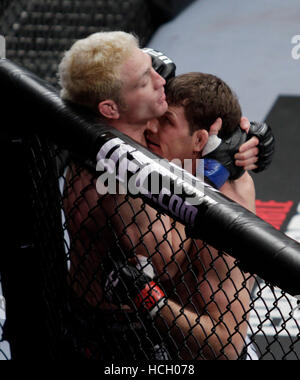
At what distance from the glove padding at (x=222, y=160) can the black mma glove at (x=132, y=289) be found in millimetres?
443

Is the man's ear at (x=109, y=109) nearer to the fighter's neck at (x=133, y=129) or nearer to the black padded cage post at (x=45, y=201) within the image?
the fighter's neck at (x=133, y=129)

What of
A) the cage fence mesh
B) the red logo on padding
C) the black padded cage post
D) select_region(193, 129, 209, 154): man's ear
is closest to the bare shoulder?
select_region(193, 129, 209, 154): man's ear

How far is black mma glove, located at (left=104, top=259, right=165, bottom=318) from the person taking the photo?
193cm

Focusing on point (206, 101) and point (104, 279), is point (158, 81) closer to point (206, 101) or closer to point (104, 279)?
point (206, 101)

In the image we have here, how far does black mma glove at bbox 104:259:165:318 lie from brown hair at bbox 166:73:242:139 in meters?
0.67

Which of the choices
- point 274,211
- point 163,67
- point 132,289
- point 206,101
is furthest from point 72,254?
point 274,211

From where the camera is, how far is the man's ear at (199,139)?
Result: 8.04 ft

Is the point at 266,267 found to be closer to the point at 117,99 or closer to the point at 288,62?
the point at 117,99

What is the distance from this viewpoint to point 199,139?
2.47m

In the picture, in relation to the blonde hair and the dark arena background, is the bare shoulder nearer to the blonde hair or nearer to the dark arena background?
the dark arena background

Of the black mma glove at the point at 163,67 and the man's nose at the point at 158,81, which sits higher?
the man's nose at the point at 158,81

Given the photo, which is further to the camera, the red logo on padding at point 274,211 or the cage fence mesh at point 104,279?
the red logo on padding at point 274,211

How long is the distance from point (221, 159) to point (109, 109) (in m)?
0.37

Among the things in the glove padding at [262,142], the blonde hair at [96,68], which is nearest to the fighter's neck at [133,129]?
the blonde hair at [96,68]
